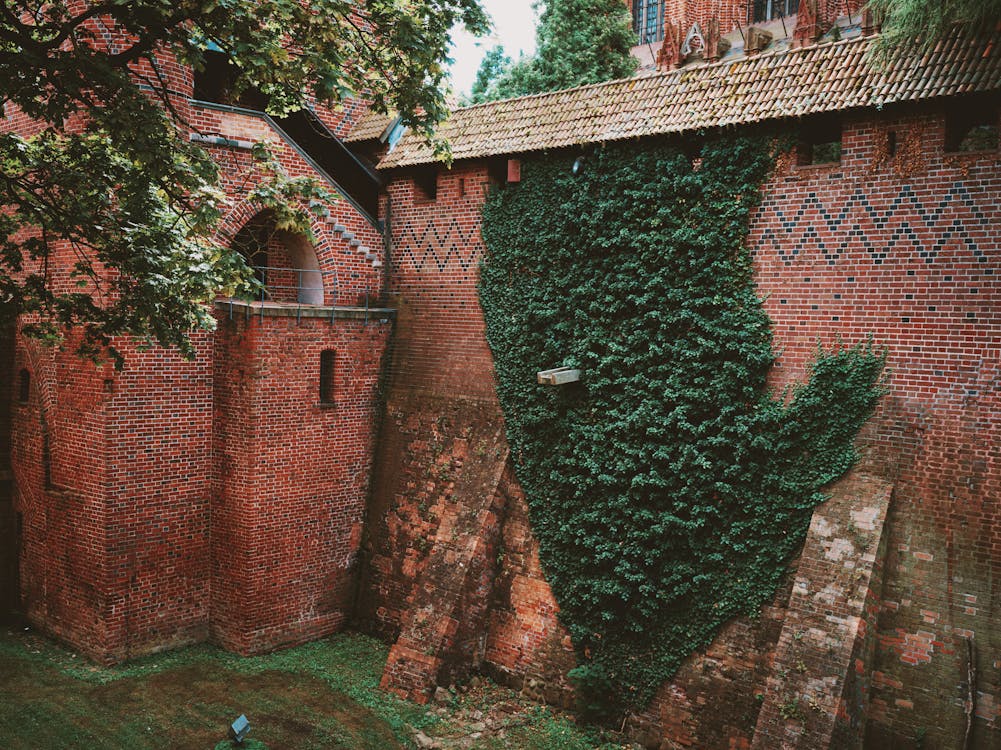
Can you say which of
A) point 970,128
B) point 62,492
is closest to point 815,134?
point 970,128

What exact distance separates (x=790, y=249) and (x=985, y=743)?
216 inches

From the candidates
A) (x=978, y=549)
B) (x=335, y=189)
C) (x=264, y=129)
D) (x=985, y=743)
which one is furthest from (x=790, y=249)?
(x=264, y=129)

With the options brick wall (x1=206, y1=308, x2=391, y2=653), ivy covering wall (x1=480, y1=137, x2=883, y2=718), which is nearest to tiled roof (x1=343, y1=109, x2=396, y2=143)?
brick wall (x1=206, y1=308, x2=391, y2=653)

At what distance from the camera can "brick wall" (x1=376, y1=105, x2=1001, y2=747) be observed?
7.93m

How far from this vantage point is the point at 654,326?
32.4 feet

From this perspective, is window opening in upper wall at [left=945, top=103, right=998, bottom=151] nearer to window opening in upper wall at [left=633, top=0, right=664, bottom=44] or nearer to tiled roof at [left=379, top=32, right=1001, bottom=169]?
tiled roof at [left=379, top=32, right=1001, bottom=169]

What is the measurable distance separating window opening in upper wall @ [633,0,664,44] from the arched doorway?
16572 mm

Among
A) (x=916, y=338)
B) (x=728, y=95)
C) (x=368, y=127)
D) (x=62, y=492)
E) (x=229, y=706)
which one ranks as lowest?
(x=229, y=706)

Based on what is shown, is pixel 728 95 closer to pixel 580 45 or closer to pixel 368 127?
pixel 368 127

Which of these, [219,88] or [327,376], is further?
[219,88]

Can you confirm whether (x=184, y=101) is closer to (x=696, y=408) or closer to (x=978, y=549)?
(x=696, y=408)

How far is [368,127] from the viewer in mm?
14070

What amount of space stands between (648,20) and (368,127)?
14.9m

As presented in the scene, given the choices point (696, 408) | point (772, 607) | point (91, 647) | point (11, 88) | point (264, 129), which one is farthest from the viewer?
point (264, 129)
